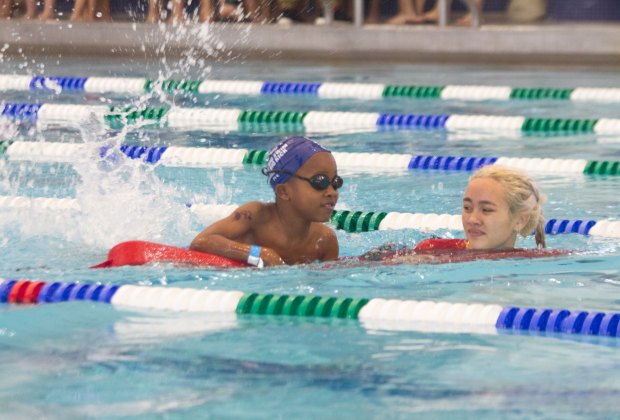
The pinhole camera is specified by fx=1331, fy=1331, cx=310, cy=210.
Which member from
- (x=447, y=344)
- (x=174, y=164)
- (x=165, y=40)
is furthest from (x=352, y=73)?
(x=447, y=344)

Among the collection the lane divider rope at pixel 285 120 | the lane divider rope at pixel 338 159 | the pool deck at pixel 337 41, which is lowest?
the lane divider rope at pixel 338 159

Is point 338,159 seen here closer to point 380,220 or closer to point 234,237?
point 380,220

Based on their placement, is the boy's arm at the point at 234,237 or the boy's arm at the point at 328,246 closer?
the boy's arm at the point at 234,237

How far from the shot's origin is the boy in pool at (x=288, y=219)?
4160 mm

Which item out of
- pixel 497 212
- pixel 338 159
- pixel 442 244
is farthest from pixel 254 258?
pixel 338 159

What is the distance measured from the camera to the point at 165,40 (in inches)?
443

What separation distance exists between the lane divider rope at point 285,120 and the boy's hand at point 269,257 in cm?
346

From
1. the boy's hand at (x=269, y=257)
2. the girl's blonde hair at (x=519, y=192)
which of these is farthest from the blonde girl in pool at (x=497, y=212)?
the boy's hand at (x=269, y=257)

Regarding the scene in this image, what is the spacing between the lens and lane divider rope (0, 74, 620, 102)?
847cm

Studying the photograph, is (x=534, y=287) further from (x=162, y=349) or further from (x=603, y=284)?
(x=162, y=349)

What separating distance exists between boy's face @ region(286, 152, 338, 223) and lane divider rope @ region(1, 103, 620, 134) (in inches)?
133

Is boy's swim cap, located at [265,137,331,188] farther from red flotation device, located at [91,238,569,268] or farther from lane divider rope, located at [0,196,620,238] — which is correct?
lane divider rope, located at [0,196,620,238]

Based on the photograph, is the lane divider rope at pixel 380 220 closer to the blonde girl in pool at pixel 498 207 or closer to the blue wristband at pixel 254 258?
the blonde girl in pool at pixel 498 207

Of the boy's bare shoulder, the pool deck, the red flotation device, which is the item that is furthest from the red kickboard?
the pool deck
